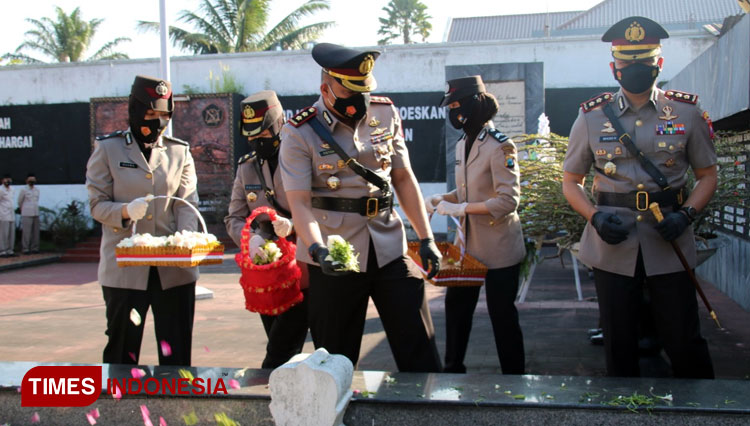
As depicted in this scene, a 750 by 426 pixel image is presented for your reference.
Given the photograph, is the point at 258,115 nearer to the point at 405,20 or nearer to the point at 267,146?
the point at 267,146

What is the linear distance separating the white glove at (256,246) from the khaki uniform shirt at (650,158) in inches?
79.1

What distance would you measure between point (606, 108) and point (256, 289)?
7.87 ft

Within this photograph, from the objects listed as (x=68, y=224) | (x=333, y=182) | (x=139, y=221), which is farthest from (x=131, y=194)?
(x=68, y=224)

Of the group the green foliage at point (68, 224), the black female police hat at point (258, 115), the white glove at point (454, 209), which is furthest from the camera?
the green foliage at point (68, 224)

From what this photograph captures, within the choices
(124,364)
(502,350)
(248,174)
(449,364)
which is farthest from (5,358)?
(502,350)

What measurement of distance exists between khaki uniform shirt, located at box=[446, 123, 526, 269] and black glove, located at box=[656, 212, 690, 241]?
1.28 metres

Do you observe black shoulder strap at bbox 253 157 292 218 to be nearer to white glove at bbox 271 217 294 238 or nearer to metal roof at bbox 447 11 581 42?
white glove at bbox 271 217 294 238

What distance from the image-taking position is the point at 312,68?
19031 millimetres

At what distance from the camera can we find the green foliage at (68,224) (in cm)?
1922

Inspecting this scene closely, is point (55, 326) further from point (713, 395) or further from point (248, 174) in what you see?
point (713, 395)

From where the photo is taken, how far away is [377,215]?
411 centimetres

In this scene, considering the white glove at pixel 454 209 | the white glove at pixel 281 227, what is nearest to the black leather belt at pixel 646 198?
the white glove at pixel 454 209

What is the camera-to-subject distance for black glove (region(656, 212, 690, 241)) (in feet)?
12.9

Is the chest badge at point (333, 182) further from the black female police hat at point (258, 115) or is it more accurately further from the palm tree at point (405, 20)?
the palm tree at point (405, 20)
